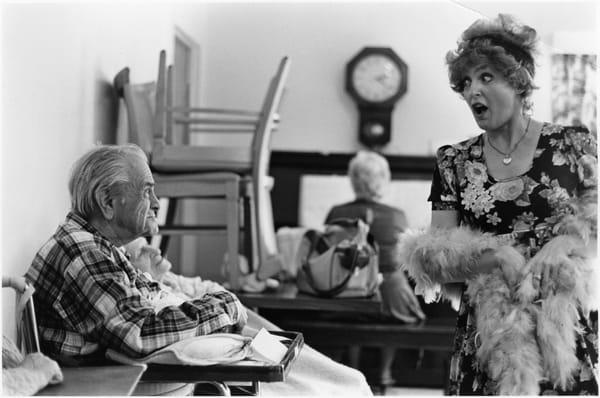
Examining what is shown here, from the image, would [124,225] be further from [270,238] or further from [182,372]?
[270,238]

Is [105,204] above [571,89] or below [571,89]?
below

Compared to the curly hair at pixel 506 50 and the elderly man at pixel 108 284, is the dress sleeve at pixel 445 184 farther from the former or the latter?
the elderly man at pixel 108 284

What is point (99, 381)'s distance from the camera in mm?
1650

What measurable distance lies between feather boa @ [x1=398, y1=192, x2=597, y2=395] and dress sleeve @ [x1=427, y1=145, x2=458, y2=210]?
11cm

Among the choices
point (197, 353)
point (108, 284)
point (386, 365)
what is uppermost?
point (108, 284)

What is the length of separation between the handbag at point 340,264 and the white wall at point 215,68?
111cm

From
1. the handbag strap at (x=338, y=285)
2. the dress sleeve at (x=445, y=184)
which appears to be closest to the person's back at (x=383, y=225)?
the handbag strap at (x=338, y=285)

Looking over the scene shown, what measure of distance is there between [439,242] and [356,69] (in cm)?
502

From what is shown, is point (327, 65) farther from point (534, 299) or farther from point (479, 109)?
point (534, 299)

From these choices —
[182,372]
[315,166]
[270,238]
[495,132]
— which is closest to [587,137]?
[495,132]

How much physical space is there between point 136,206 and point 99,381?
→ 0.52m

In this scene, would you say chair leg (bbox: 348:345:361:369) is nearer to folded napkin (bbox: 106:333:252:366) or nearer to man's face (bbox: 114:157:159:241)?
man's face (bbox: 114:157:159:241)

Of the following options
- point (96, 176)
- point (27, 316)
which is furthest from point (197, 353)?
point (96, 176)

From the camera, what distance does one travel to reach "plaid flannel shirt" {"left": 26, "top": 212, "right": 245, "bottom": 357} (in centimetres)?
183
